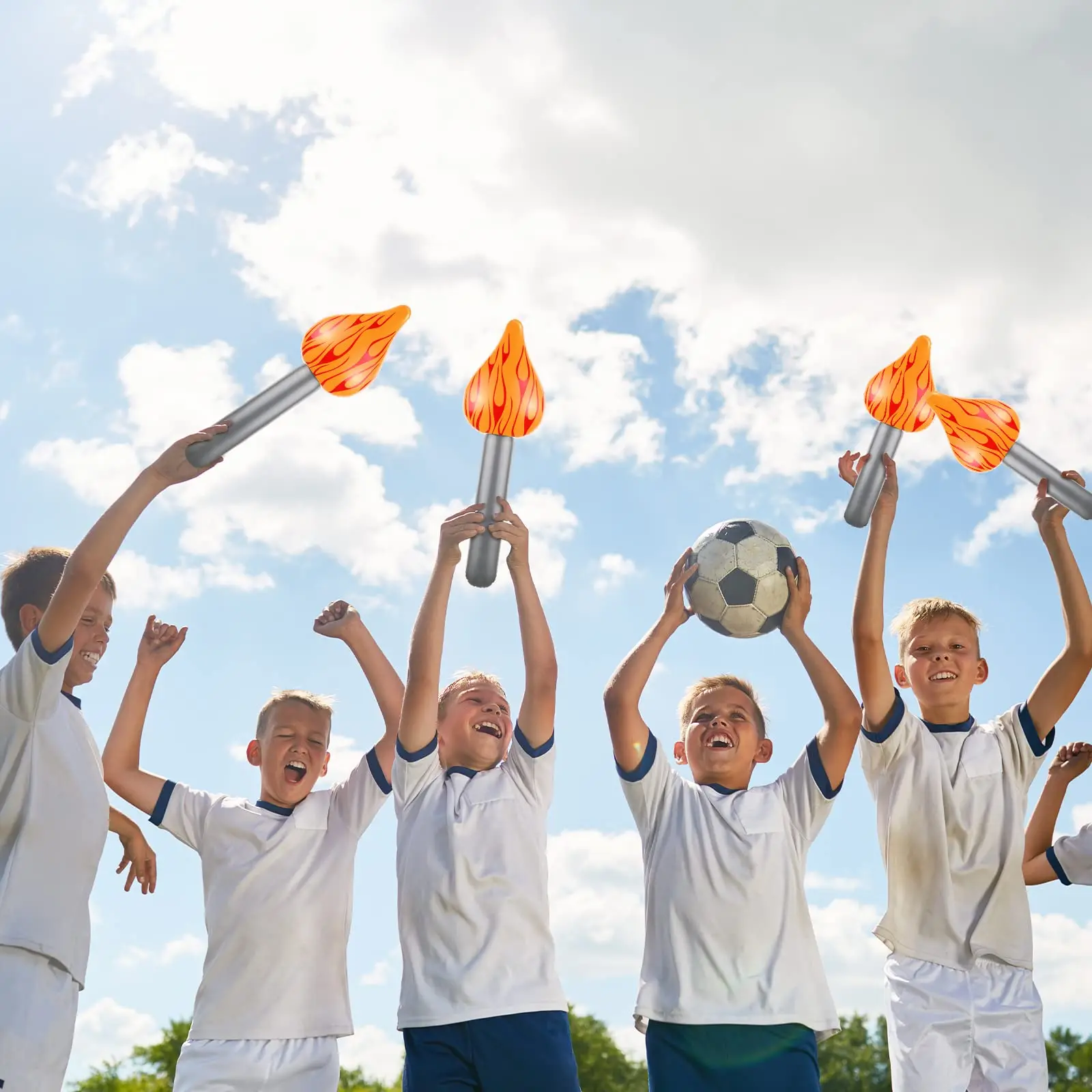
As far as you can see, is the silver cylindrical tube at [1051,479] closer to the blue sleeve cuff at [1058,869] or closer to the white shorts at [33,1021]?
the blue sleeve cuff at [1058,869]

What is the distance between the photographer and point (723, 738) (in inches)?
250

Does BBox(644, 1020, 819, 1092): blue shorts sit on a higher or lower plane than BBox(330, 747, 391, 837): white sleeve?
lower

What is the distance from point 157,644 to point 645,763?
298cm

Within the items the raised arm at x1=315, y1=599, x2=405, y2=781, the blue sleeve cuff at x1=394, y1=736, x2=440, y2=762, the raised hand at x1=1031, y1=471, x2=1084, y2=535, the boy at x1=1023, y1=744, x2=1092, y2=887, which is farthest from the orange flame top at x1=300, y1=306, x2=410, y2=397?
the boy at x1=1023, y1=744, x2=1092, y2=887

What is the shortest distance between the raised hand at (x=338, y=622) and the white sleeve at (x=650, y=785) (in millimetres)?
1794

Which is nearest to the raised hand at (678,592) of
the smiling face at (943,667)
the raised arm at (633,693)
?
the raised arm at (633,693)

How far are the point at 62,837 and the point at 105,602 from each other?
4.02 ft

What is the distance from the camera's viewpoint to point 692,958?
18.8 feet

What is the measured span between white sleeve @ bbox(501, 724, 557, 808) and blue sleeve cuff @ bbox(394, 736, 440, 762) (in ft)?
1.35

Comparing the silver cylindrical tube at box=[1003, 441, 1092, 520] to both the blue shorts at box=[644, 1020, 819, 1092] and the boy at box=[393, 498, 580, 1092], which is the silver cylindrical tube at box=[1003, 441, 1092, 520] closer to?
the boy at box=[393, 498, 580, 1092]

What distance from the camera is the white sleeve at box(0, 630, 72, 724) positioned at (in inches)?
215

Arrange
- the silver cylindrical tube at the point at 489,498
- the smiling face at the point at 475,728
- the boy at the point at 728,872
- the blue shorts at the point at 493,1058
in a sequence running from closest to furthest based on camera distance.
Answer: the blue shorts at the point at 493,1058, the boy at the point at 728,872, the silver cylindrical tube at the point at 489,498, the smiling face at the point at 475,728

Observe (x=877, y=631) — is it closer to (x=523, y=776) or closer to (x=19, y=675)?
(x=523, y=776)

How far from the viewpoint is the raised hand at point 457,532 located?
20.3ft
